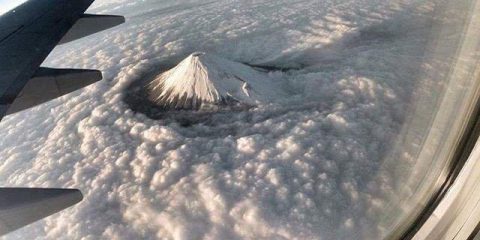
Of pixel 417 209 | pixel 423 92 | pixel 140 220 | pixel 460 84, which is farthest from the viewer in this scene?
pixel 140 220

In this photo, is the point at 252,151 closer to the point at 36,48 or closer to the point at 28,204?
the point at 36,48

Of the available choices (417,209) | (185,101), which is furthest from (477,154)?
(185,101)

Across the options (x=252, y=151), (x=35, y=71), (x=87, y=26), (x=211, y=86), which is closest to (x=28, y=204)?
(x=35, y=71)

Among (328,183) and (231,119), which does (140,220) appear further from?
(231,119)

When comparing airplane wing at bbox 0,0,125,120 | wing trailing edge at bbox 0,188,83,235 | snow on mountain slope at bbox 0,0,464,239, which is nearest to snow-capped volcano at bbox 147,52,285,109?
snow on mountain slope at bbox 0,0,464,239

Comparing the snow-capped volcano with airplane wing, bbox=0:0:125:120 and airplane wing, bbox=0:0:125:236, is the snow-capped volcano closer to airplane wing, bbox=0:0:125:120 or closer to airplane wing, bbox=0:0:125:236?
airplane wing, bbox=0:0:125:236

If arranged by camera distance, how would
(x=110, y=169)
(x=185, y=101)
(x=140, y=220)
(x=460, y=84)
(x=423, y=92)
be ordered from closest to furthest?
1. (x=460, y=84)
2. (x=423, y=92)
3. (x=140, y=220)
4. (x=110, y=169)
5. (x=185, y=101)

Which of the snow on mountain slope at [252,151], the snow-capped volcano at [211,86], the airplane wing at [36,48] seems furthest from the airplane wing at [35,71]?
the snow-capped volcano at [211,86]

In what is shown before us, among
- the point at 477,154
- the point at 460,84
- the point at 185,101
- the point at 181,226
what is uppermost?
the point at 460,84
